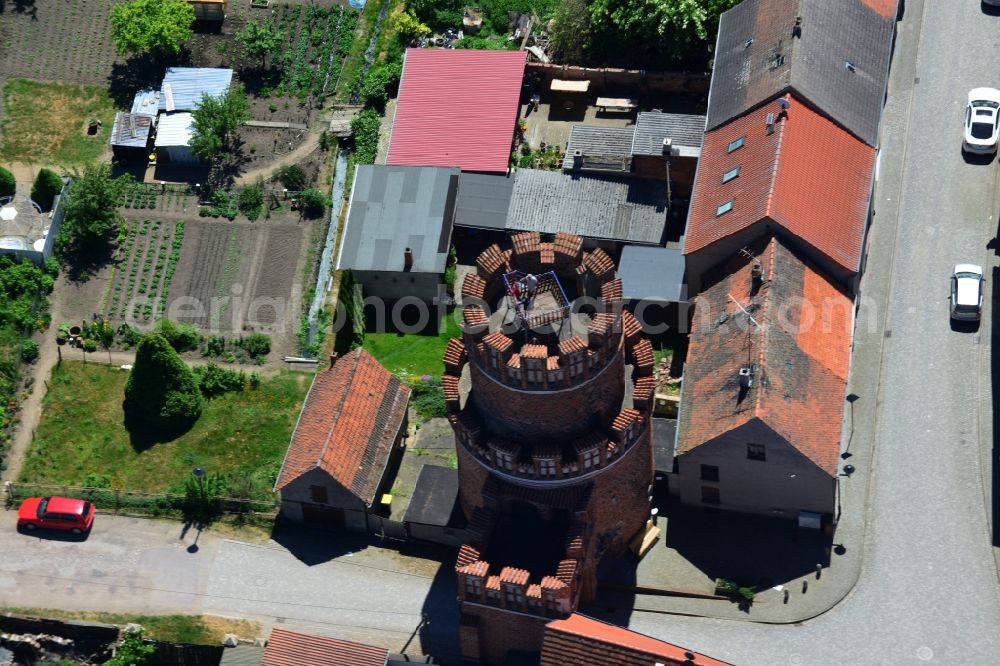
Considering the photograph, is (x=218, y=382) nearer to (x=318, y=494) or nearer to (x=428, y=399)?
(x=428, y=399)

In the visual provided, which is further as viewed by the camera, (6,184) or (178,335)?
(6,184)

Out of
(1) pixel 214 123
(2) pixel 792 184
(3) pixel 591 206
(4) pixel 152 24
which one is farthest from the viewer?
(4) pixel 152 24

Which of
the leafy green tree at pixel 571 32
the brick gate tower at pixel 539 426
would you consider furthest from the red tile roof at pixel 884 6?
the brick gate tower at pixel 539 426

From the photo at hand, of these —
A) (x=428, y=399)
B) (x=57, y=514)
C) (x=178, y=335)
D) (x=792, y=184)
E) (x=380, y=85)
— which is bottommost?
(x=57, y=514)

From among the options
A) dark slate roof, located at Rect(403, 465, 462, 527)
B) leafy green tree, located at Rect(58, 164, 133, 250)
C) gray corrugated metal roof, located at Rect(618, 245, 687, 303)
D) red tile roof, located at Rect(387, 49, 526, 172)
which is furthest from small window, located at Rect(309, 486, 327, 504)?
leafy green tree, located at Rect(58, 164, 133, 250)

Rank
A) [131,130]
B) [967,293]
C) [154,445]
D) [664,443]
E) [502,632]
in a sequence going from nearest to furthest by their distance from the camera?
[502,632], [664,443], [967,293], [154,445], [131,130]

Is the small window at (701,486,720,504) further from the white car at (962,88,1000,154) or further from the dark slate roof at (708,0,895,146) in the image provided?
the white car at (962,88,1000,154)

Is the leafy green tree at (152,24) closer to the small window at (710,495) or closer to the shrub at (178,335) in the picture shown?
the shrub at (178,335)

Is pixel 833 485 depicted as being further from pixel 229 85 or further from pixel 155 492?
pixel 229 85

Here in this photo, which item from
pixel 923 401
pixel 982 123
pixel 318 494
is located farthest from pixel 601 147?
pixel 318 494
